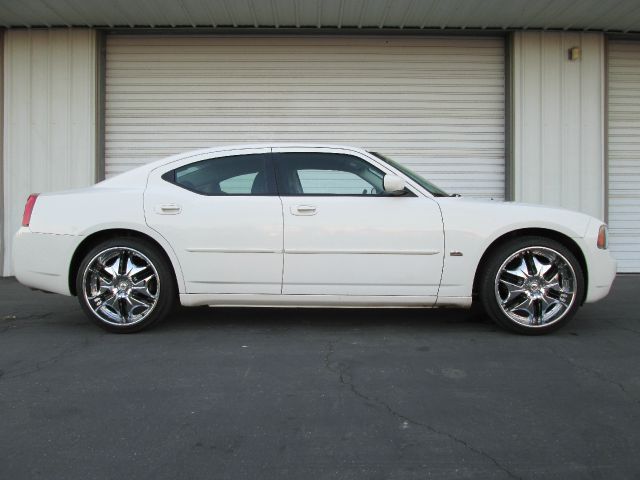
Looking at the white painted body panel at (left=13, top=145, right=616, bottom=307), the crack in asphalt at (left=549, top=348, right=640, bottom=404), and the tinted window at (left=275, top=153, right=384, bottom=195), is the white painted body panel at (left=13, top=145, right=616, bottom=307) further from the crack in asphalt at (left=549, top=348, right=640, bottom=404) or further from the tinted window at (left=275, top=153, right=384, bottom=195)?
the crack in asphalt at (left=549, top=348, right=640, bottom=404)

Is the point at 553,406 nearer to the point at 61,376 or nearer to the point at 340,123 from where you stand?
the point at 61,376

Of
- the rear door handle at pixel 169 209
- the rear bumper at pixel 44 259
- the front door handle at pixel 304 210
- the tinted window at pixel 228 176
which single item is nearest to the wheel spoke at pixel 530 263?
the front door handle at pixel 304 210

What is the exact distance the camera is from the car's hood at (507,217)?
14.8 ft

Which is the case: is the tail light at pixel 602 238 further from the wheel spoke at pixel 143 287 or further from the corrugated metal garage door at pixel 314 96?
the corrugated metal garage door at pixel 314 96

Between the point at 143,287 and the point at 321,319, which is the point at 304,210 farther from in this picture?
the point at 143,287

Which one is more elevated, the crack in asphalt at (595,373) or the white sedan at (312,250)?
the white sedan at (312,250)

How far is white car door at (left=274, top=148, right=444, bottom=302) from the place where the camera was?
177 inches

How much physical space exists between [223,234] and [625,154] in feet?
22.4

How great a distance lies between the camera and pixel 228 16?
25.2 ft

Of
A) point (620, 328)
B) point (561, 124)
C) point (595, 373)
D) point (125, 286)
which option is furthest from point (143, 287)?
point (561, 124)

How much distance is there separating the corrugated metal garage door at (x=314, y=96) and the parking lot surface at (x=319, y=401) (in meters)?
3.96

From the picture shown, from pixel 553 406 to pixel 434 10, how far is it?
5852 millimetres

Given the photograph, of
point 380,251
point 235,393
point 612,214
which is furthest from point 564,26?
point 235,393

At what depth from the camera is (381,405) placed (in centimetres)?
316
